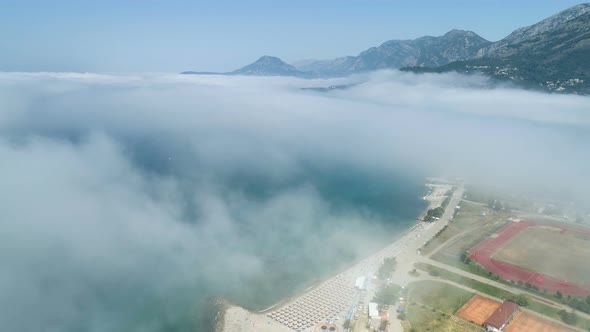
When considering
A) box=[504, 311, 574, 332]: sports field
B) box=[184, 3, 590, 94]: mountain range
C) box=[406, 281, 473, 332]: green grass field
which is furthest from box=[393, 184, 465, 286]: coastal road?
box=[184, 3, 590, 94]: mountain range

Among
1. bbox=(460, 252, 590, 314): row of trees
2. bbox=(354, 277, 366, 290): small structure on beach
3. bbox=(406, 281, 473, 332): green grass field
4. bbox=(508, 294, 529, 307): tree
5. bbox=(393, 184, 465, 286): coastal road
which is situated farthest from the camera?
bbox=(393, 184, 465, 286): coastal road

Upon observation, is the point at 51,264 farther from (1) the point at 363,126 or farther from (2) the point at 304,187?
(1) the point at 363,126

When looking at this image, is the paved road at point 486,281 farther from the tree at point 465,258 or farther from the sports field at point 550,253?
the sports field at point 550,253

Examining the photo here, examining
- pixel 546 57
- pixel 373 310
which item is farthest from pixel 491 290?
pixel 546 57

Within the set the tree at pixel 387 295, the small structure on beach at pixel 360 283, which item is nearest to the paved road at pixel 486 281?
the tree at pixel 387 295

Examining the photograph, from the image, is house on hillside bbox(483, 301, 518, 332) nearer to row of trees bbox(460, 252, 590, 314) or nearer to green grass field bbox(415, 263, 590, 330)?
green grass field bbox(415, 263, 590, 330)

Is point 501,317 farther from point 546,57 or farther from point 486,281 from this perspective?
point 546,57
